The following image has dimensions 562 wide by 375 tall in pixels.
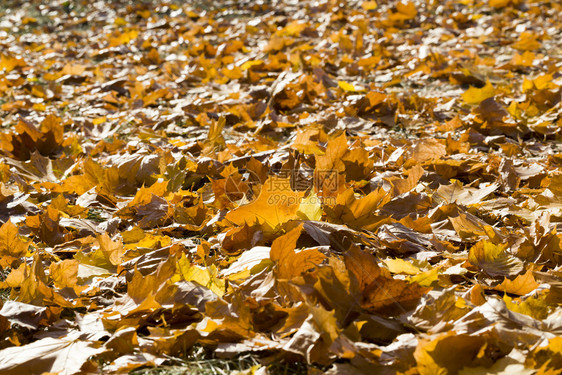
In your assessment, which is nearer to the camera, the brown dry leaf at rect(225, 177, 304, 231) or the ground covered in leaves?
→ the ground covered in leaves

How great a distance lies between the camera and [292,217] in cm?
140

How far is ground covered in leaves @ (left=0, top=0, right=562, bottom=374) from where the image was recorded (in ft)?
3.35

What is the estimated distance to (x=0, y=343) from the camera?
1.10 m

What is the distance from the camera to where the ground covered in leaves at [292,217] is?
3.35 ft

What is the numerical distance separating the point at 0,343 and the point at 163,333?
37 cm

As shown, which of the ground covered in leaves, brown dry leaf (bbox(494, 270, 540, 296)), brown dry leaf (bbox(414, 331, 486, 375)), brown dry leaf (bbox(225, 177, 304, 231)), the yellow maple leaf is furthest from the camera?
the yellow maple leaf

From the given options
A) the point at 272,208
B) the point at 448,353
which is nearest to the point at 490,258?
the point at 448,353

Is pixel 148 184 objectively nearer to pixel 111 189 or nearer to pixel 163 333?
pixel 111 189

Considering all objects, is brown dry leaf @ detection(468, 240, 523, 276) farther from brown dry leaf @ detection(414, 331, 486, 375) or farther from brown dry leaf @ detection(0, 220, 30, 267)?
brown dry leaf @ detection(0, 220, 30, 267)

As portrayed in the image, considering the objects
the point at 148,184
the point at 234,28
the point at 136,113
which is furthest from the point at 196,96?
the point at 234,28

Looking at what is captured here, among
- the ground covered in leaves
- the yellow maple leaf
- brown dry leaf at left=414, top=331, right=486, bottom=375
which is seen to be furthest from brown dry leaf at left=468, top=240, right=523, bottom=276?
the yellow maple leaf

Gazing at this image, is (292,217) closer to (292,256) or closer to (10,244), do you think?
(292,256)

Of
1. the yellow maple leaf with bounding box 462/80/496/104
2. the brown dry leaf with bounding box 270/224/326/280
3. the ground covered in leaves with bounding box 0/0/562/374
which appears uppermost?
the brown dry leaf with bounding box 270/224/326/280

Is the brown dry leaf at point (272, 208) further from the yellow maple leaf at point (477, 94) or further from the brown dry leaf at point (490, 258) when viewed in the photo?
the yellow maple leaf at point (477, 94)
